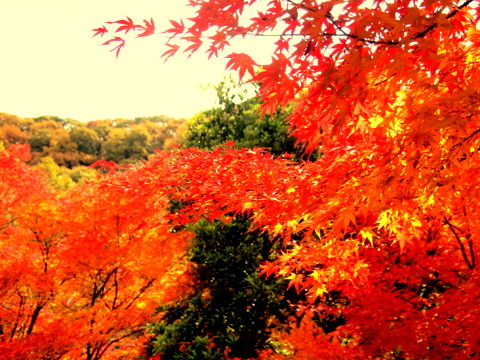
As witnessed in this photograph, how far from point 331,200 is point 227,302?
5914 mm

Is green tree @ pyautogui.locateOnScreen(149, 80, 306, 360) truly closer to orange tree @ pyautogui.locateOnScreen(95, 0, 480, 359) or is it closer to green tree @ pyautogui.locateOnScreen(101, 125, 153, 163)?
orange tree @ pyautogui.locateOnScreen(95, 0, 480, 359)

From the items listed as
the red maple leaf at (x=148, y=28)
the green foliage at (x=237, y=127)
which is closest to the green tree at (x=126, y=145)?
the green foliage at (x=237, y=127)

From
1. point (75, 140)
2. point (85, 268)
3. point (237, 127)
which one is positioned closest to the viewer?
point (85, 268)

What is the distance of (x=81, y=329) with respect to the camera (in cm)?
718

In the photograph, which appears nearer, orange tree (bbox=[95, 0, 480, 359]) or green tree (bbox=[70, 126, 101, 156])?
orange tree (bbox=[95, 0, 480, 359])

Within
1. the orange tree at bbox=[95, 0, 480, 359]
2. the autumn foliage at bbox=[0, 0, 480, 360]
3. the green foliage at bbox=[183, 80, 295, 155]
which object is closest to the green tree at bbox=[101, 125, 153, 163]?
the green foliage at bbox=[183, 80, 295, 155]

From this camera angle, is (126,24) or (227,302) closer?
(126,24)

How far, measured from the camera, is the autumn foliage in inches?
79.4

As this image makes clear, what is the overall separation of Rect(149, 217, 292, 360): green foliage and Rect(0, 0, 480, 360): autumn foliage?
1.82ft

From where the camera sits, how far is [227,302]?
25.6 feet

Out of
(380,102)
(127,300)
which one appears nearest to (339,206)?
(380,102)

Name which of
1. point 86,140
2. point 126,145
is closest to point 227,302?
point 126,145

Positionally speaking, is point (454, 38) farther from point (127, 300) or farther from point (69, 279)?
point (69, 279)

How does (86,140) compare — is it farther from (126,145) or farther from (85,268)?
(85,268)
